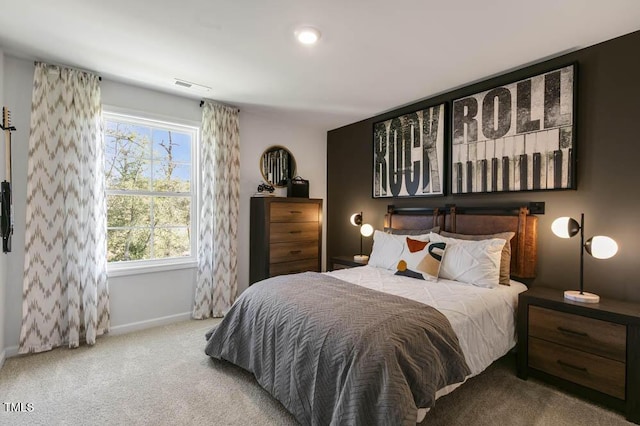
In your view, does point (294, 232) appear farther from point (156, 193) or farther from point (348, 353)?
point (348, 353)

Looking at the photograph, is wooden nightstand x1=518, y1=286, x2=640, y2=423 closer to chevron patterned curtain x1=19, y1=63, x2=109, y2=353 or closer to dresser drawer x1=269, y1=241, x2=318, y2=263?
dresser drawer x1=269, y1=241, x2=318, y2=263

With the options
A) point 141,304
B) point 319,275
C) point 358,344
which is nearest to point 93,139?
point 141,304

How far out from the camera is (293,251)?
3.84 meters

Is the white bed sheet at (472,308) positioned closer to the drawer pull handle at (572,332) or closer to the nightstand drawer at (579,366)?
the nightstand drawer at (579,366)

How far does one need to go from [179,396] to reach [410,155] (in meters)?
3.15

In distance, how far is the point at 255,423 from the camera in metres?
1.77

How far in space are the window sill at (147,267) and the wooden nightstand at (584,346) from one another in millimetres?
3275

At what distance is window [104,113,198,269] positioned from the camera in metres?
3.13

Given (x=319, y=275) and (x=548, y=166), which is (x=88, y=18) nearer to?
(x=319, y=275)

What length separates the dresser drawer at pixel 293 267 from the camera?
3.67 m

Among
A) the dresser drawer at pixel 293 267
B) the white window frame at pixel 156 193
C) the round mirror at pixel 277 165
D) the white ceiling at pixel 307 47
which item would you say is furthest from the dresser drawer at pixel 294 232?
the white ceiling at pixel 307 47

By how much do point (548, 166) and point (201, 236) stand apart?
3470mm

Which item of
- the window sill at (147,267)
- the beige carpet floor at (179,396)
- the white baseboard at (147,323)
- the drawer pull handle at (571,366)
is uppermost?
the window sill at (147,267)

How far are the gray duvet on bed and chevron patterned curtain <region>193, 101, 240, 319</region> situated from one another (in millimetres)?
1438
